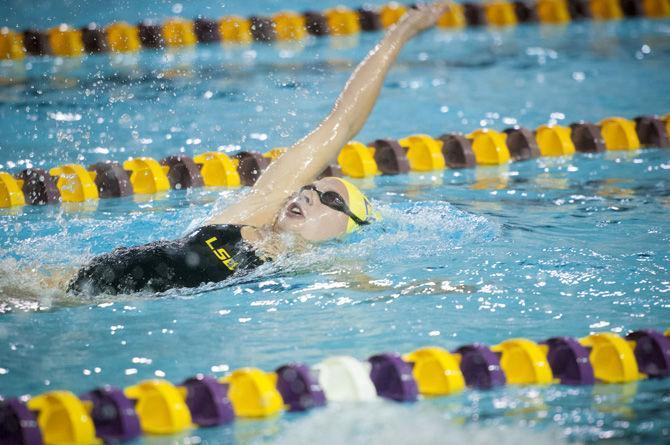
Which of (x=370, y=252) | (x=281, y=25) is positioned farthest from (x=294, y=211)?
(x=281, y=25)

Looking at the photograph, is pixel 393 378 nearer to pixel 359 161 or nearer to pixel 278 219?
pixel 278 219

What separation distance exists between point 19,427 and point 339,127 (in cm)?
220

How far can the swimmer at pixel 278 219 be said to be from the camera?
385 cm

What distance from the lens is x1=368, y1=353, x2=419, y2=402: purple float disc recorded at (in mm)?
3004

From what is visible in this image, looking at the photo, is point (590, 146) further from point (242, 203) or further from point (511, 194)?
point (242, 203)

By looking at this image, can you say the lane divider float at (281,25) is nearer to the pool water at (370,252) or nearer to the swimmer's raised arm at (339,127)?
the pool water at (370,252)

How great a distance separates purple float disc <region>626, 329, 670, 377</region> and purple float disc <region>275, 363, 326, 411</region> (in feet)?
3.42

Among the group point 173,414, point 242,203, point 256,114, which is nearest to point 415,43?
point 256,114

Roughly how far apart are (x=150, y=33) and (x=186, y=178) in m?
3.76

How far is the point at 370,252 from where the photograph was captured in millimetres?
4402

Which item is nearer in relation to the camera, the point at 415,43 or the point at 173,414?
the point at 173,414

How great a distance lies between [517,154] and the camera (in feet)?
20.6

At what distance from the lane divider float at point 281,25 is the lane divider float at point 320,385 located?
20.8ft

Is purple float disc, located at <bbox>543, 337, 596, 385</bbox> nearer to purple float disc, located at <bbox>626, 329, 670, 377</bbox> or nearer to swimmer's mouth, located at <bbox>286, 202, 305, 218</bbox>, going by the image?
purple float disc, located at <bbox>626, 329, 670, 377</bbox>
